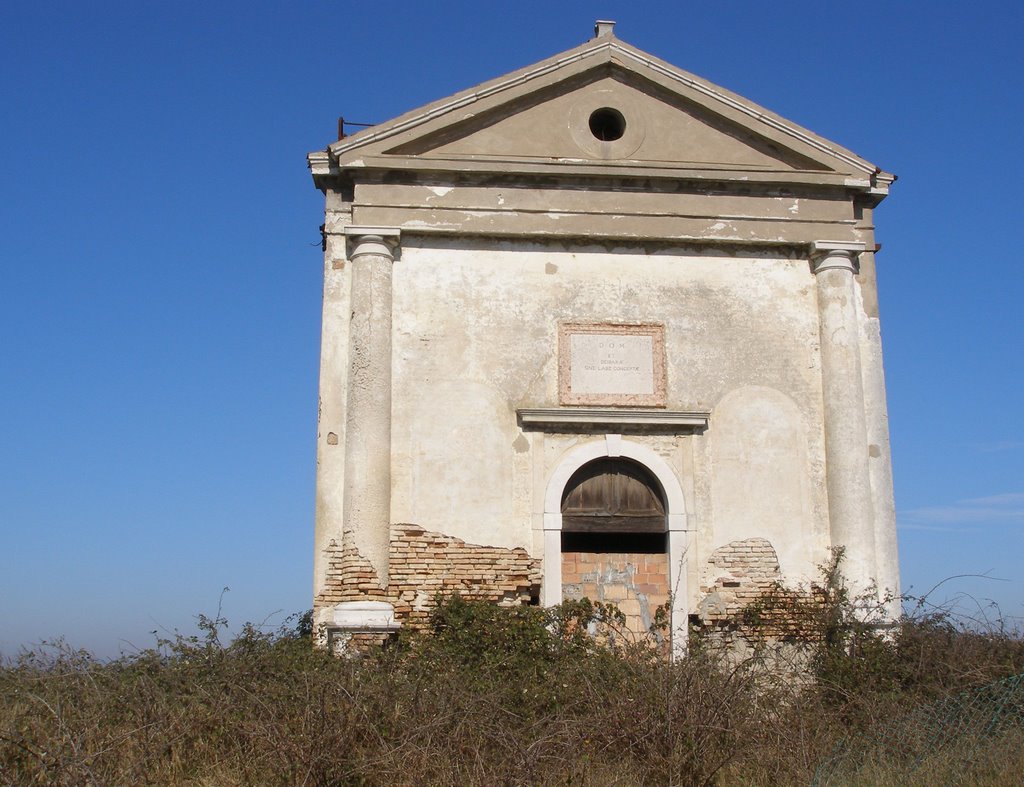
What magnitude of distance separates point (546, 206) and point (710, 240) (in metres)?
1.93

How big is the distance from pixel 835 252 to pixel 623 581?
4513 mm

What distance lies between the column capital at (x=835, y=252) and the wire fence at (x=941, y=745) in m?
5.23

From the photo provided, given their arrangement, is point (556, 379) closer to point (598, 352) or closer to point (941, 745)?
point (598, 352)

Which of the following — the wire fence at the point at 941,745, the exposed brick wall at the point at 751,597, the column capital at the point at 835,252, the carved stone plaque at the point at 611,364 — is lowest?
the wire fence at the point at 941,745

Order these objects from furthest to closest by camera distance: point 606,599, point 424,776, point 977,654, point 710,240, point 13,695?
1. point 710,240
2. point 606,599
3. point 977,654
4. point 13,695
5. point 424,776

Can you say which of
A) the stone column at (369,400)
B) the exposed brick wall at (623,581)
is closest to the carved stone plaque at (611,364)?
the exposed brick wall at (623,581)

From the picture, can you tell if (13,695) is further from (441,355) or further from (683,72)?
(683,72)

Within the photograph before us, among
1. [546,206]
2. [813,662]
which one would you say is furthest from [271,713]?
[546,206]

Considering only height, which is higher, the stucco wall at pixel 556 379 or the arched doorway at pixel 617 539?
the stucco wall at pixel 556 379

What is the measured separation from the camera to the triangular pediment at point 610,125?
13.0 metres

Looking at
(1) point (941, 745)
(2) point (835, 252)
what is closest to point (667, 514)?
(2) point (835, 252)

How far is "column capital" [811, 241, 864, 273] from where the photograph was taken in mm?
13070

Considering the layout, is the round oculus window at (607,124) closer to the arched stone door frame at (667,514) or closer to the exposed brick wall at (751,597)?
the arched stone door frame at (667,514)

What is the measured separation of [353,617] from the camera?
11.4 metres
